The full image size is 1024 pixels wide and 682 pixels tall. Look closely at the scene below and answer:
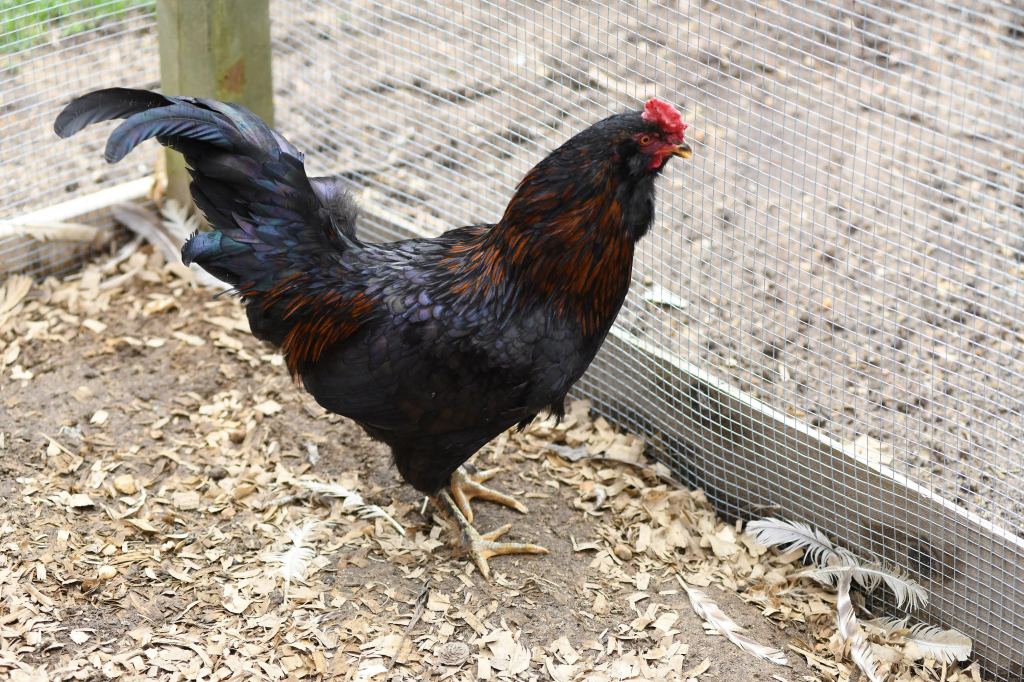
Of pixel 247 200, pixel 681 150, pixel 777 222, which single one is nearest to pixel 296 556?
pixel 247 200

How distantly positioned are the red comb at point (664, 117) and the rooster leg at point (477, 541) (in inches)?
67.6

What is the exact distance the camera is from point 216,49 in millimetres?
4891

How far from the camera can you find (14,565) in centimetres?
380

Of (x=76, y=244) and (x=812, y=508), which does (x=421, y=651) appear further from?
Result: (x=76, y=244)

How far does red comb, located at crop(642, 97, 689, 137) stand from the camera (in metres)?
3.29

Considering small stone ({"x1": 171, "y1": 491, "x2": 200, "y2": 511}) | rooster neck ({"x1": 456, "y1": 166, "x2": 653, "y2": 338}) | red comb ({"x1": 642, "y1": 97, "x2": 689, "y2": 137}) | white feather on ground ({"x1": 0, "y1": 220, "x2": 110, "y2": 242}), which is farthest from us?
white feather on ground ({"x1": 0, "y1": 220, "x2": 110, "y2": 242})

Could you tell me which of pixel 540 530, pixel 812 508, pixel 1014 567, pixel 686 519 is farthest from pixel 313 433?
pixel 1014 567

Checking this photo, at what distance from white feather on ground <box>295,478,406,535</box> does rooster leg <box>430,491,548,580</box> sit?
0.72 feet

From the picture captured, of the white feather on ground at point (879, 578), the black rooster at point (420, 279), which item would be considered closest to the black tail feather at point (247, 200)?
the black rooster at point (420, 279)

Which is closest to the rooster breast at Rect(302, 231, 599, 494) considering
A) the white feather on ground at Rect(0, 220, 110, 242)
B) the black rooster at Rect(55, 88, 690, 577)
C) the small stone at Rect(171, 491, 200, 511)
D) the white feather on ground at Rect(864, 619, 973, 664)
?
the black rooster at Rect(55, 88, 690, 577)

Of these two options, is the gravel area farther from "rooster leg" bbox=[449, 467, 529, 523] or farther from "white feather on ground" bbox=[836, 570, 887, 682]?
"rooster leg" bbox=[449, 467, 529, 523]

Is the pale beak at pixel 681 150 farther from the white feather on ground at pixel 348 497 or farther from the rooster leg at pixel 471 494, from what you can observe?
the white feather on ground at pixel 348 497

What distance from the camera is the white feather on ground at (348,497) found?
14.0ft

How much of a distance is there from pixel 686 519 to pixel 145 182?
332 cm
